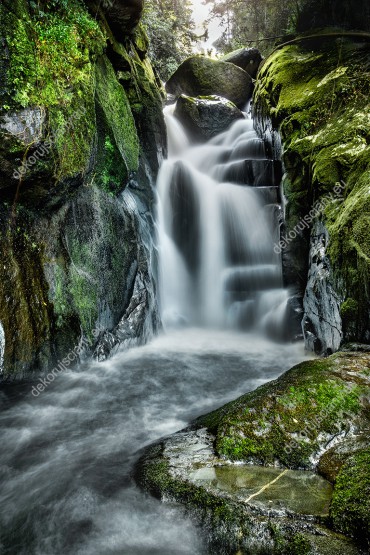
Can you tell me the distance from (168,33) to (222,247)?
14.5m

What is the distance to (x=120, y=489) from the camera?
115 inches

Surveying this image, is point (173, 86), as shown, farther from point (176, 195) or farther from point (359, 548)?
point (359, 548)

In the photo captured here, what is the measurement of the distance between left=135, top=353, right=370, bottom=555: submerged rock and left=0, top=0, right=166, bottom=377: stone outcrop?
284 cm

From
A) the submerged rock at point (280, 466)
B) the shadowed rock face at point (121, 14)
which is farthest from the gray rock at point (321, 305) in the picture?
the shadowed rock face at point (121, 14)

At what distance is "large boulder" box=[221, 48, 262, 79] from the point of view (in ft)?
58.3

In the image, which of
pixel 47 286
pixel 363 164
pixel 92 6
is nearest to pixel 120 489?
pixel 47 286

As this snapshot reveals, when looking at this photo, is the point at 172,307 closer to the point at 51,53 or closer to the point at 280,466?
the point at 51,53

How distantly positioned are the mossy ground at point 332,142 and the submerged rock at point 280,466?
155 centimetres

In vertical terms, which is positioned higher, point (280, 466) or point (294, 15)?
point (294, 15)

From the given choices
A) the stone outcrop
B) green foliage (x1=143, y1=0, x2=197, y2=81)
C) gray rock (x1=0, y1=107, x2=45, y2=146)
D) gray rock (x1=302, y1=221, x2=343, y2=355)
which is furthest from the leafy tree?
gray rock (x1=0, y1=107, x2=45, y2=146)

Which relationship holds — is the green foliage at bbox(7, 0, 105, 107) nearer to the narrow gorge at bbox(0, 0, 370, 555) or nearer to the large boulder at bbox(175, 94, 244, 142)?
the narrow gorge at bbox(0, 0, 370, 555)

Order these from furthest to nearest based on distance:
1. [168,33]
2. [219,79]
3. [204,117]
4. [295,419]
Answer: [168,33] < [219,79] < [204,117] < [295,419]

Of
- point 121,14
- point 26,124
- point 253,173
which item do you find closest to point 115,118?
point 121,14

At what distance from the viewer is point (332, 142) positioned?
6.64m
